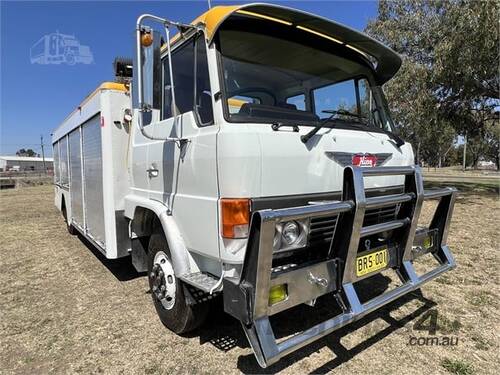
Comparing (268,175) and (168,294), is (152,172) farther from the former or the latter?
(268,175)

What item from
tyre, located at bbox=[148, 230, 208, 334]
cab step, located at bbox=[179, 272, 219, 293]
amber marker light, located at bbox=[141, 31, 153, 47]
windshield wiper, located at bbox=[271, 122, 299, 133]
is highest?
amber marker light, located at bbox=[141, 31, 153, 47]

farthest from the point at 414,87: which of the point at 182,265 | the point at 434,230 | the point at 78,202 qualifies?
the point at 182,265

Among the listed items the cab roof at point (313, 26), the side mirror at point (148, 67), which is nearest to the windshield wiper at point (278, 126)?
the cab roof at point (313, 26)

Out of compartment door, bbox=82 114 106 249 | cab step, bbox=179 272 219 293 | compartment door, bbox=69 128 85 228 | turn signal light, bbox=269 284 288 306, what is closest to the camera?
turn signal light, bbox=269 284 288 306

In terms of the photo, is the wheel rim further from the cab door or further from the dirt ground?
the cab door

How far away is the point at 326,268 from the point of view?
8.33ft

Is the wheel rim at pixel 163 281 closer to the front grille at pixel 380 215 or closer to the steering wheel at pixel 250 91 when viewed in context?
the steering wheel at pixel 250 91

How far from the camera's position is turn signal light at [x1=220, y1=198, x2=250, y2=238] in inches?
94.7

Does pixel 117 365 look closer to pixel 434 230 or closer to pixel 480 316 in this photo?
pixel 434 230

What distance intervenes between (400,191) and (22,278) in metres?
4.99

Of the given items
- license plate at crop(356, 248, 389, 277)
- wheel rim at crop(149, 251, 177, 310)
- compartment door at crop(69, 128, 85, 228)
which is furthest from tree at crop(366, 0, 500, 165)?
wheel rim at crop(149, 251, 177, 310)

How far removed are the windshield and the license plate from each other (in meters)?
1.08

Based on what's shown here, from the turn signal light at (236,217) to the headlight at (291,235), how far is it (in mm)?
218

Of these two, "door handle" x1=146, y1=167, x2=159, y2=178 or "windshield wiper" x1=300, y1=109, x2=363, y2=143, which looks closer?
"windshield wiper" x1=300, y1=109, x2=363, y2=143
